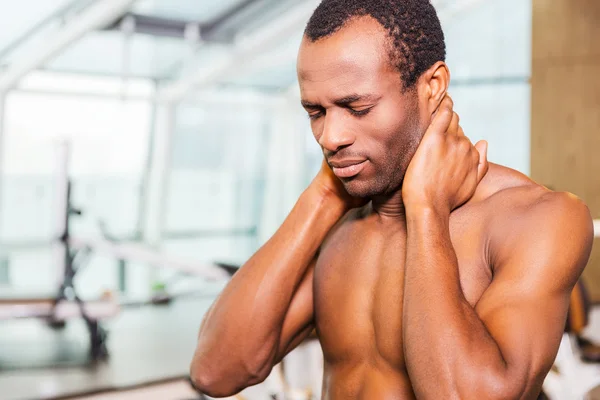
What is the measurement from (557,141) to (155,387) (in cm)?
294

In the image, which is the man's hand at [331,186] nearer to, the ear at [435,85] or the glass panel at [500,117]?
the ear at [435,85]

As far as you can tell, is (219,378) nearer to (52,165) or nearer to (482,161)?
(482,161)

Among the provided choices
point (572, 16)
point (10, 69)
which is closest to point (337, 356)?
point (572, 16)

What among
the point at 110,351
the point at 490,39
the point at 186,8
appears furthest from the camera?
the point at 490,39

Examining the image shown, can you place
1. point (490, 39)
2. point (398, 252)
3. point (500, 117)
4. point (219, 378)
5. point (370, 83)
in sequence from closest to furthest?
point (370, 83)
point (398, 252)
point (219, 378)
point (500, 117)
point (490, 39)

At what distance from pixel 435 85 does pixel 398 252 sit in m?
0.29

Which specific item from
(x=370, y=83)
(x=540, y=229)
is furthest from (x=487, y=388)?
(x=370, y=83)

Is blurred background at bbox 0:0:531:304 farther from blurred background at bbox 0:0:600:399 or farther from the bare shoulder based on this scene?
the bare shoulder

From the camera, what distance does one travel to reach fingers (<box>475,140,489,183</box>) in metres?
1.08

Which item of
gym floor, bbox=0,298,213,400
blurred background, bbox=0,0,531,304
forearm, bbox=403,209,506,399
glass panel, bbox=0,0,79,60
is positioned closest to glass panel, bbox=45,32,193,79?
blurred background, bbox=0,0,531,304

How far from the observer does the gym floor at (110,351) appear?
12.9 ft

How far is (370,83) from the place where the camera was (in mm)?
978

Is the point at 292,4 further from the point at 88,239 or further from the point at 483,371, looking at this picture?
the point at 483,371

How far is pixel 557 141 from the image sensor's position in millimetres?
4352
